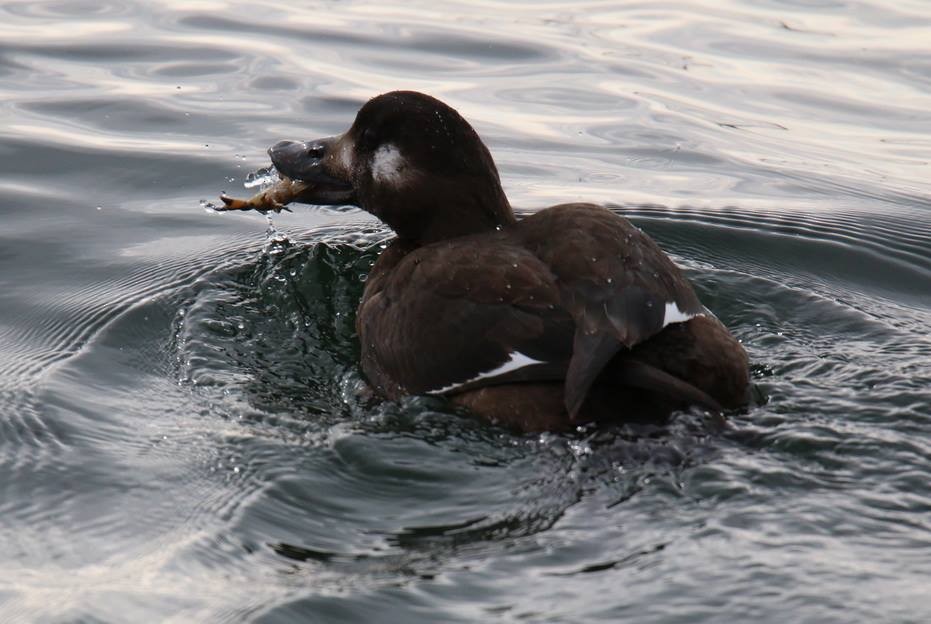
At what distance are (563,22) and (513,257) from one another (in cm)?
708

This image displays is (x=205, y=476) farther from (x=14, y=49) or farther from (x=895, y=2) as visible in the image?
(x=895, y=2)

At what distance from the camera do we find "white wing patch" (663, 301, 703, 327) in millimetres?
4676

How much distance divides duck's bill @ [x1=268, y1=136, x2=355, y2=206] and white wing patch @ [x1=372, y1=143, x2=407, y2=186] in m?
0.27

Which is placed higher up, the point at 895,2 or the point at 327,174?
the point at 895,2

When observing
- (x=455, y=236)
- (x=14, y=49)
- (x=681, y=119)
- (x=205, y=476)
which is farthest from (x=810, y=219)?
(x=14, y=49)

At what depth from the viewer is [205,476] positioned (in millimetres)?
4418

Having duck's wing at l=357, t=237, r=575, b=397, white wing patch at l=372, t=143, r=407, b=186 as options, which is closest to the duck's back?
duck's wing at l=357, t=237, r=575, b=397

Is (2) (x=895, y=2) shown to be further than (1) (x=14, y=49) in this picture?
Yes

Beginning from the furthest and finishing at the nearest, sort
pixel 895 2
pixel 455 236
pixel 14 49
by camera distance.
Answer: pixel 895 2
pixel 14 49
pixel 455 236

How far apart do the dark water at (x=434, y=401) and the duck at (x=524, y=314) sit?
0.13 m

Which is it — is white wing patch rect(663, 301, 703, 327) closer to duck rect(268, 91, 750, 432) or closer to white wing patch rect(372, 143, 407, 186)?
duck rect(268, 91, 750, 432)

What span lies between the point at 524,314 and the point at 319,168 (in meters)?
1.73

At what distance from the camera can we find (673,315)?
4.72 m

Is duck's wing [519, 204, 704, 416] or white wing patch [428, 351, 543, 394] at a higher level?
duck's wing [519, 204, 704, 416]
